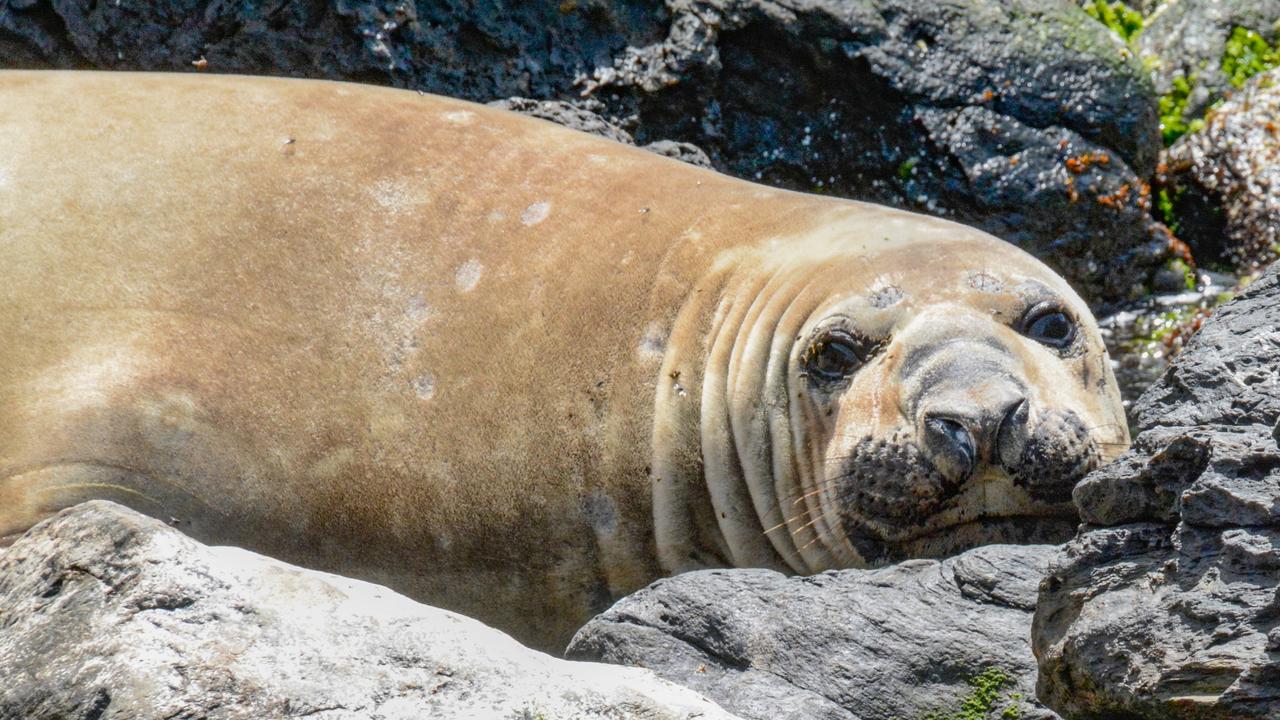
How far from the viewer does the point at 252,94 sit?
208 inches

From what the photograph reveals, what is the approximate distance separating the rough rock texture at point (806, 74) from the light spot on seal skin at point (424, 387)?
2.20m

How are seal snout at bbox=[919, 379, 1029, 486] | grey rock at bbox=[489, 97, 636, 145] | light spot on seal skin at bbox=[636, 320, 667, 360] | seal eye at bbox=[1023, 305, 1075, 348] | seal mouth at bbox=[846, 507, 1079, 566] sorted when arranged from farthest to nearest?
grey rock at bbox=[489, 97, 636, 145] → light spot on seal skin at bbox=[636, 320, 667, 360] → seal eye at bbox=[1023, 305, 1075, 348] → seal mouth at bbox=[846, 507, 1079, 566] → seal snout at bbox=[919, 379, 1029, 486]

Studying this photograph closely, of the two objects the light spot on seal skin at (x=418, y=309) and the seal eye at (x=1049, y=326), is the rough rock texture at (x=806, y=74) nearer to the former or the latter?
the light spot on seal skin at (x=418, y=309)

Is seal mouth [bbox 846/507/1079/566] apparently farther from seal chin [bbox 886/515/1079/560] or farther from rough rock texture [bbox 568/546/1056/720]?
rough rock texture [bbox 568/546/1056/720]

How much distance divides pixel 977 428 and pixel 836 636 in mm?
907

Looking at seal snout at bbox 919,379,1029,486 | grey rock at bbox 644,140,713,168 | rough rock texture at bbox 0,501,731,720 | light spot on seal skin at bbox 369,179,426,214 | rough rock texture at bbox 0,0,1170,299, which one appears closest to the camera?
rough rock texture at bbox 0,501,731,720

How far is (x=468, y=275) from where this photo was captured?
15.9 feet

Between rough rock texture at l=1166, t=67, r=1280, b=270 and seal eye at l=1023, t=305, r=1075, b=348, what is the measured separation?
4.00 metres

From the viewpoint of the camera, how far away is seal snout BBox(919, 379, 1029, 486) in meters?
4.14

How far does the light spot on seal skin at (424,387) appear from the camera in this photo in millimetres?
4688

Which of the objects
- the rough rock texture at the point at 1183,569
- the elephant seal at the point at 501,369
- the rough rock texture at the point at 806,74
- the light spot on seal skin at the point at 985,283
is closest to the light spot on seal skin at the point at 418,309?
the elephant seal at the point at 501,369

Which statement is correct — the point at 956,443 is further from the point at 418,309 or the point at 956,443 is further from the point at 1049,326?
the point at 418,309

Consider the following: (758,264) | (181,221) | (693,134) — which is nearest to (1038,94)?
(693,134)

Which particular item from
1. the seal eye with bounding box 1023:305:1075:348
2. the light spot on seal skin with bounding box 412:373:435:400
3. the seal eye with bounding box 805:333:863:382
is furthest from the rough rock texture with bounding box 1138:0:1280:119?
the light spot on seal skin with bounding box 412:373:435:400
